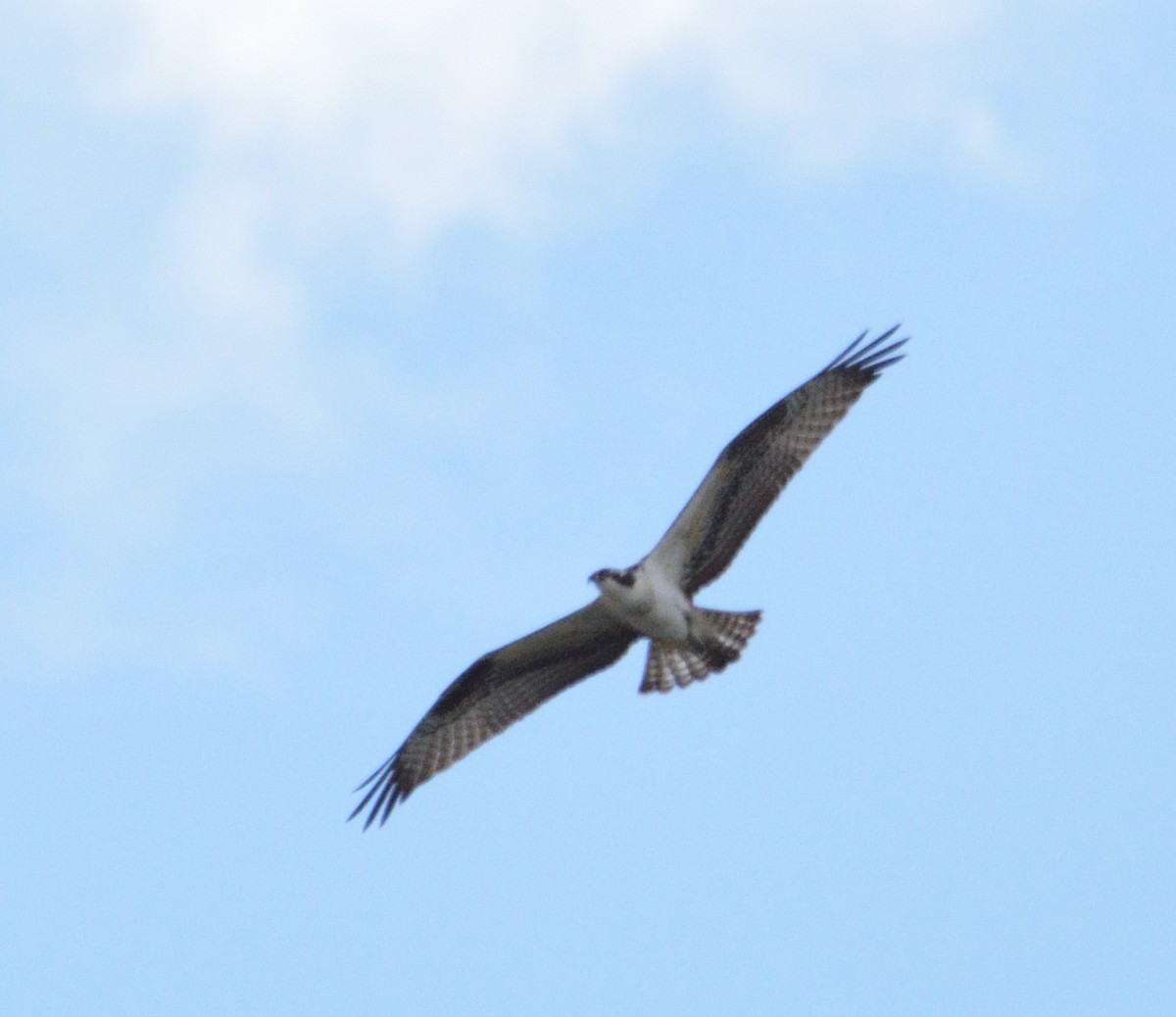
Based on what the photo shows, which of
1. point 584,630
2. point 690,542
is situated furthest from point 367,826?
point 690,542

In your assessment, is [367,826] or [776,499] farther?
[367,826]

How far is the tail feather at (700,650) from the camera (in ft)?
41.0

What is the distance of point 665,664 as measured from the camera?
1270cm

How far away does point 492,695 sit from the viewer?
13.2 metres

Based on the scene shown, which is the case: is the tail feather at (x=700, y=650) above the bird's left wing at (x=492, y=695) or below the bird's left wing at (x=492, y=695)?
below

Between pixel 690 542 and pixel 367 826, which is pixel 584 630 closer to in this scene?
pixel 690 542

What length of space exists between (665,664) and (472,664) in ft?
4.25

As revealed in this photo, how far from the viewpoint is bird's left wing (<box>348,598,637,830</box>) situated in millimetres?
13023

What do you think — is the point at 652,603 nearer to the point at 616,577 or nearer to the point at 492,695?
the point at 616,577

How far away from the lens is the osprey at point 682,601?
12406 millimetres

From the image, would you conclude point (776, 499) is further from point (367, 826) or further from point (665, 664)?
point (367, 826)

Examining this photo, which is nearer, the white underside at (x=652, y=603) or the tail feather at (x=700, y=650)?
the white underside at (x=652, y=603)

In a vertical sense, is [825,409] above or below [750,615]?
above

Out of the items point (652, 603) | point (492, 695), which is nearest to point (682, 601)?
point (652, 603)
